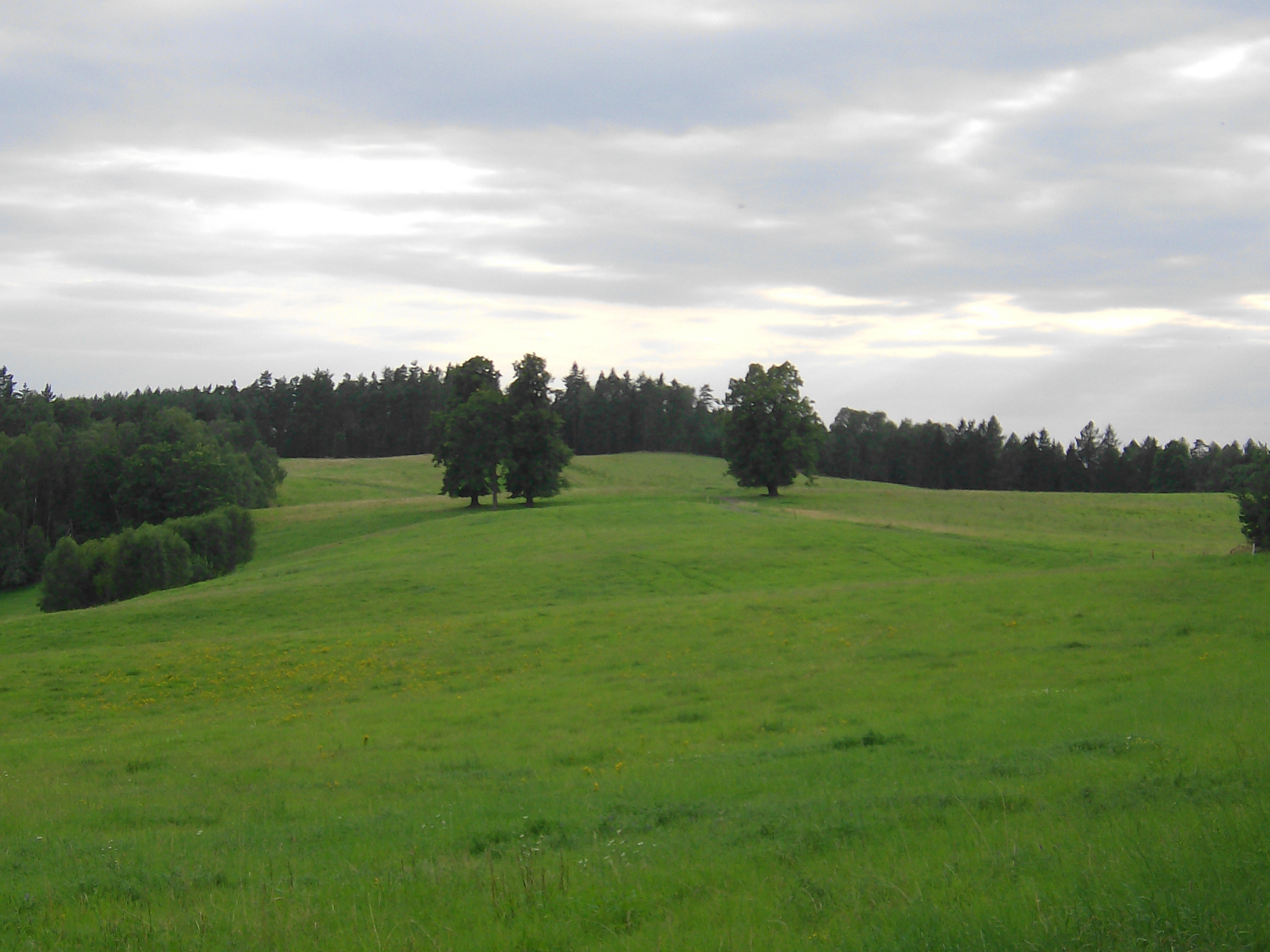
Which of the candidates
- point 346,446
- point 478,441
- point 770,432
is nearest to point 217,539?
point 478,441

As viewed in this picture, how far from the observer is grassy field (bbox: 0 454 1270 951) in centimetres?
622

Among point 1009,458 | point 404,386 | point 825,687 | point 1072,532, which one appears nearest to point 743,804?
point 825,687

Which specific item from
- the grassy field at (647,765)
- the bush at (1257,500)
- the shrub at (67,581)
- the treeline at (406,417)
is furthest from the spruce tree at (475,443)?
the treeline at (406,417)

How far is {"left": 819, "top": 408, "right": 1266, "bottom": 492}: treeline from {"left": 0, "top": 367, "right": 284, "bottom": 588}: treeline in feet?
262

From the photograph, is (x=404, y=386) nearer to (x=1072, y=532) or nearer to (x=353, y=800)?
(x=1072, y=532)

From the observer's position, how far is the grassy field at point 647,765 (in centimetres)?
622

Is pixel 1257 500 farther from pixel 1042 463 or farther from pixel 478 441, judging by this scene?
pixel 1042 463

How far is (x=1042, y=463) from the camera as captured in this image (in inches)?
5463

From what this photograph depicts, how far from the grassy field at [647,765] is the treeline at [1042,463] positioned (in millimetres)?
103603

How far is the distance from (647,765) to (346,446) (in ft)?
552

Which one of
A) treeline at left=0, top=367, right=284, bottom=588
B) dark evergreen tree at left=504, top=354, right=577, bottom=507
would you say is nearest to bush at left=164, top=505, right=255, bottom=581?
treeline at left=0, top=367, right=284, bottom=588

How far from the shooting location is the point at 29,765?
1619 cm

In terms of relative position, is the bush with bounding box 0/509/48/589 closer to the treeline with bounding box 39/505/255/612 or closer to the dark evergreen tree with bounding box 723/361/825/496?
the treeline with bounding box 39/505/255/612

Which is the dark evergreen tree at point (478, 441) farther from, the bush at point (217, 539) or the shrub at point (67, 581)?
the shrub at point (67, 581)
